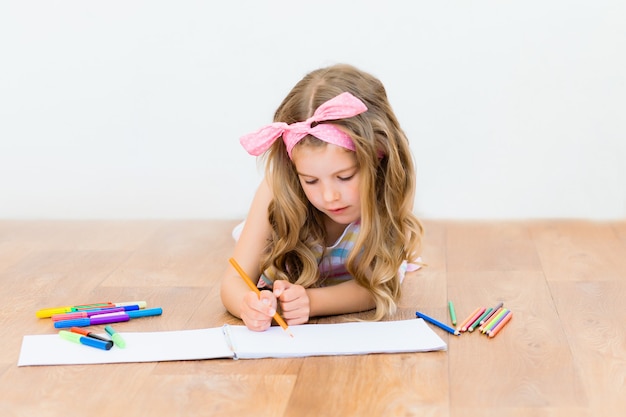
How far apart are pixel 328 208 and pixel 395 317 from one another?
31 centimetres

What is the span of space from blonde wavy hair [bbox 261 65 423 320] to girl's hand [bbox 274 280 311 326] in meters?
0.11

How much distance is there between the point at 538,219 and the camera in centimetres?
321

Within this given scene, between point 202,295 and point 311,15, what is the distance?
3.86 ft

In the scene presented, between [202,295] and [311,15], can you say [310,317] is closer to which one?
[202,295]

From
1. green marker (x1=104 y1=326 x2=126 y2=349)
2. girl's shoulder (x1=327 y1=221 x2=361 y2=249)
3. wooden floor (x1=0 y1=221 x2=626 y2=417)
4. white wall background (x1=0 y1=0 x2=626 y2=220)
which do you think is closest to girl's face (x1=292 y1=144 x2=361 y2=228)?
girl's shoulder (x1=327 y1=221 x2=361 y2=249)

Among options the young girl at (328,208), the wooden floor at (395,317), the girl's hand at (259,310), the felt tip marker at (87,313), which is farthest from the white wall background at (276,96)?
the girl's hand at (259,310)

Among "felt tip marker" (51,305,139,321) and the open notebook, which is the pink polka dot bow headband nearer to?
the open notebook

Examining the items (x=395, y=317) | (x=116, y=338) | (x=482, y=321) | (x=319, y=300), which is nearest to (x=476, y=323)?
(x=482, y=321)

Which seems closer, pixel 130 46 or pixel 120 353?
pixel 120 353

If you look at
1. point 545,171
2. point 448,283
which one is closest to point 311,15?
point 545,171

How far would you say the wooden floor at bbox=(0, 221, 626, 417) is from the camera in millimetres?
1709

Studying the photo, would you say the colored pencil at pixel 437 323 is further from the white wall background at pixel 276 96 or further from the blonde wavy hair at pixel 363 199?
the white wall background at pixel 276 96

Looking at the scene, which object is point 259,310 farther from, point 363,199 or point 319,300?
point 363,199

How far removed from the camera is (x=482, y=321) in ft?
6.86
